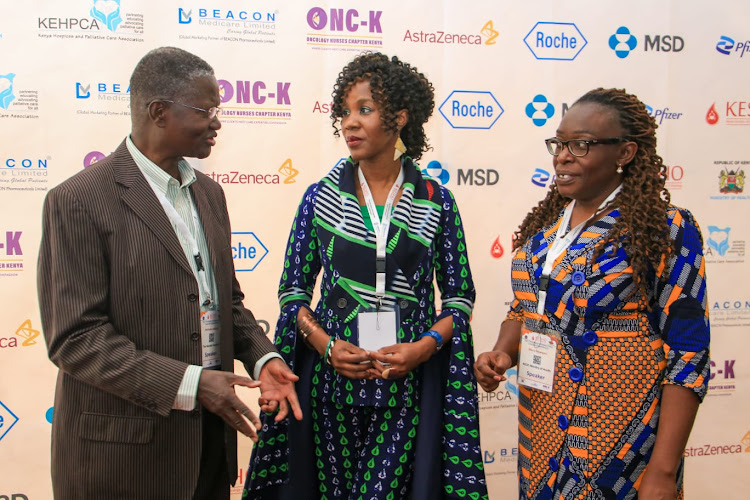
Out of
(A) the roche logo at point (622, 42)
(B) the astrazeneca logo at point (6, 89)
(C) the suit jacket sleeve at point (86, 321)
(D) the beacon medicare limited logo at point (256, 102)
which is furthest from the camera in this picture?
(A) the roche logo at point (622, 42)

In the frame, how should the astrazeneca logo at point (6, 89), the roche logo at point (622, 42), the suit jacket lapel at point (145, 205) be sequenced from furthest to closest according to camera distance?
the roche logo at point (622, 42) → the astrazeneca logo at point (6, 89) → the suit jacket lapel at point (145, 205)

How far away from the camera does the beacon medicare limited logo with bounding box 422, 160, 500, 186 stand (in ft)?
11.5

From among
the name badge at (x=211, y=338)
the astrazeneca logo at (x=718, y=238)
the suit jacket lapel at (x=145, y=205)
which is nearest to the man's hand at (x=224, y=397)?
the name badge at (x=211, y=338)

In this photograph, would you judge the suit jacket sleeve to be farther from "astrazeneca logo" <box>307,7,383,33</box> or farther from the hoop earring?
"astrazeneca logo" <box>307,7,383,33</box>

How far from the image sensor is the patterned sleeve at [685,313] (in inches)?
68.9

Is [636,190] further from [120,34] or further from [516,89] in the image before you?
[120,34]

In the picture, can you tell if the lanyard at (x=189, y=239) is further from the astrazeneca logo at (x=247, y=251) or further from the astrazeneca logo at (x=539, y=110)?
the astrazeneca logo at (x=539, y=110)

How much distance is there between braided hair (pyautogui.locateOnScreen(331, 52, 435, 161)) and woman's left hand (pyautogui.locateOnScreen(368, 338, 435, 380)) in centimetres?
71

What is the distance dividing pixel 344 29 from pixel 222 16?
2.01ft

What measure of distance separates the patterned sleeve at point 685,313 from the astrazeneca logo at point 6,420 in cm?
294

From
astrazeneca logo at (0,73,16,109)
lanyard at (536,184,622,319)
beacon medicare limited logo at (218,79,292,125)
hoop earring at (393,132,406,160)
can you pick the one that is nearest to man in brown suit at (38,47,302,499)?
hoop earring at (393,132,406,160)

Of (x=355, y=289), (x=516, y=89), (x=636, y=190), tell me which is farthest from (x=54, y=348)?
(x=516, y=89)

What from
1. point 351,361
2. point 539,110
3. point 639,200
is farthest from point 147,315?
point 539,110

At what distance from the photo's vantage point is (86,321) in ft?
5.20
